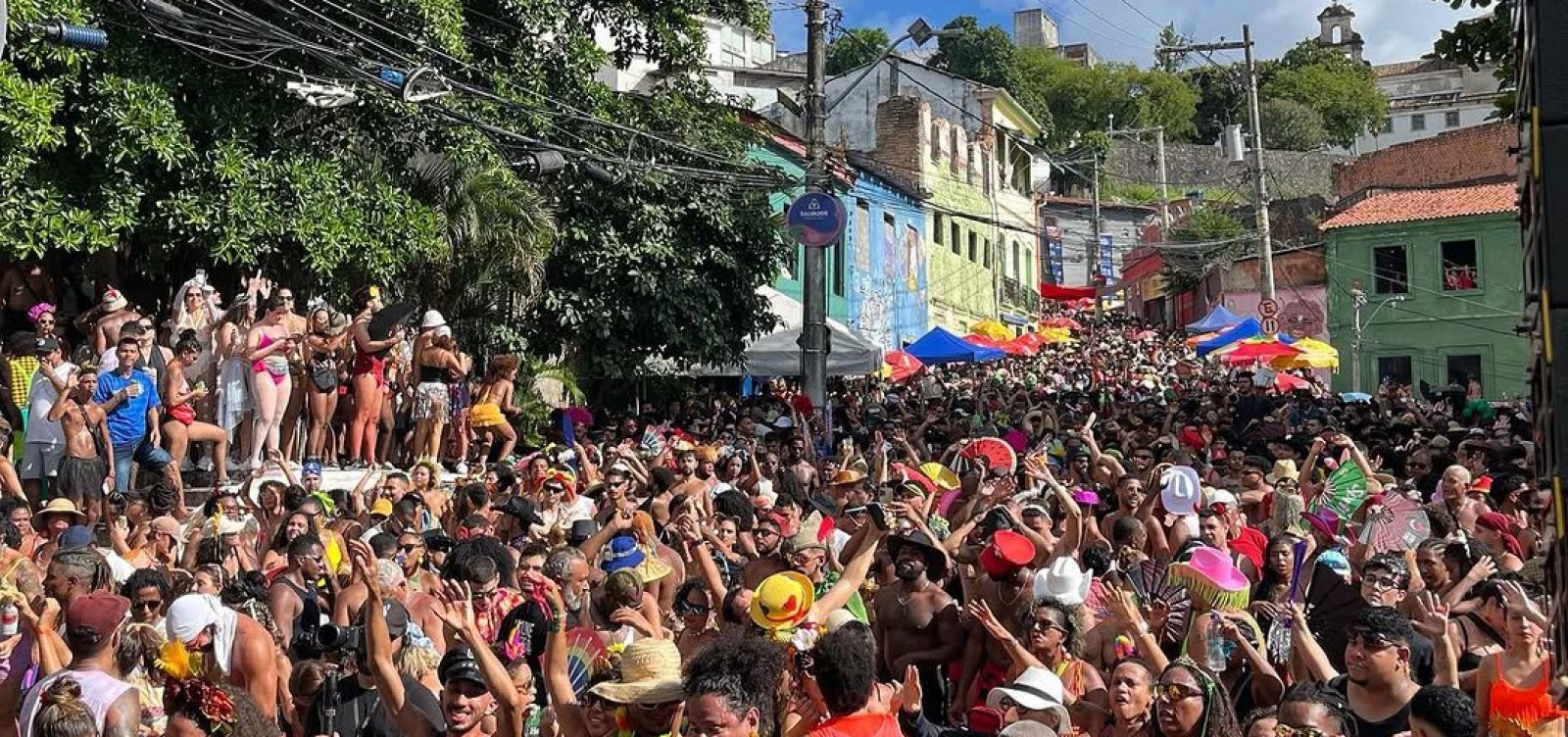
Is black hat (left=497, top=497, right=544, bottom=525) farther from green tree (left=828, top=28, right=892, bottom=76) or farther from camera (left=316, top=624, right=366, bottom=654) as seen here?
green tree (left=828, top=28, right=892, bottom=76)

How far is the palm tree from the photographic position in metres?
19.6

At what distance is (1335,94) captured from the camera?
86.4m

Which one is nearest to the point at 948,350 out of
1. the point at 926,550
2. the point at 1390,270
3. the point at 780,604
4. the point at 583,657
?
the point at 1390,270

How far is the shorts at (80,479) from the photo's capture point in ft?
40.9

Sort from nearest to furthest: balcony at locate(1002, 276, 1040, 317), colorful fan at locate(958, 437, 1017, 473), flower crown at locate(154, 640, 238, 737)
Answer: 1. flower crown at locate(154, 640, 238, 737)
2. colorful fan at locate(958, 437, 1017, 473)
3. balcony at locate(1002, 276, 1040, 317)

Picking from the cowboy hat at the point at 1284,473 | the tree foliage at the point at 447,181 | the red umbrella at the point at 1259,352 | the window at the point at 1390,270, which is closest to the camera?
the cowboy hat at the point at 1284,473

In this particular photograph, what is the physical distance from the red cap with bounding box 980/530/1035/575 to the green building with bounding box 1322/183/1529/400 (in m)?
35.9

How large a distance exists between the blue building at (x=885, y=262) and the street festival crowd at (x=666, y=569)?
22717 mm

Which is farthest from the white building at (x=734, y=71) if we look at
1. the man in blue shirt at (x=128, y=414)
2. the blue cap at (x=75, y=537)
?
the blue cap at (x=75, y=537)

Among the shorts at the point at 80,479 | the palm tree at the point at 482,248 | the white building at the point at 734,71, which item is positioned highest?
the white building at the point at 734,71

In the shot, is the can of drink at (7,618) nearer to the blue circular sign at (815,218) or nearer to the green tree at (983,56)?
the blue circular sign at (815,218)

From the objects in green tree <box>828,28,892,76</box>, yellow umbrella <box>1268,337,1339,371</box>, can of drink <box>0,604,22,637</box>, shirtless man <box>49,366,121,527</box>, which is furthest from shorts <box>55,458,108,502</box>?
green tree <box>828,28,892,76</box>

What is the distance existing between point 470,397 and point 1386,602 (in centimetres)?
1164

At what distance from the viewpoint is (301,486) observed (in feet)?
42.0
